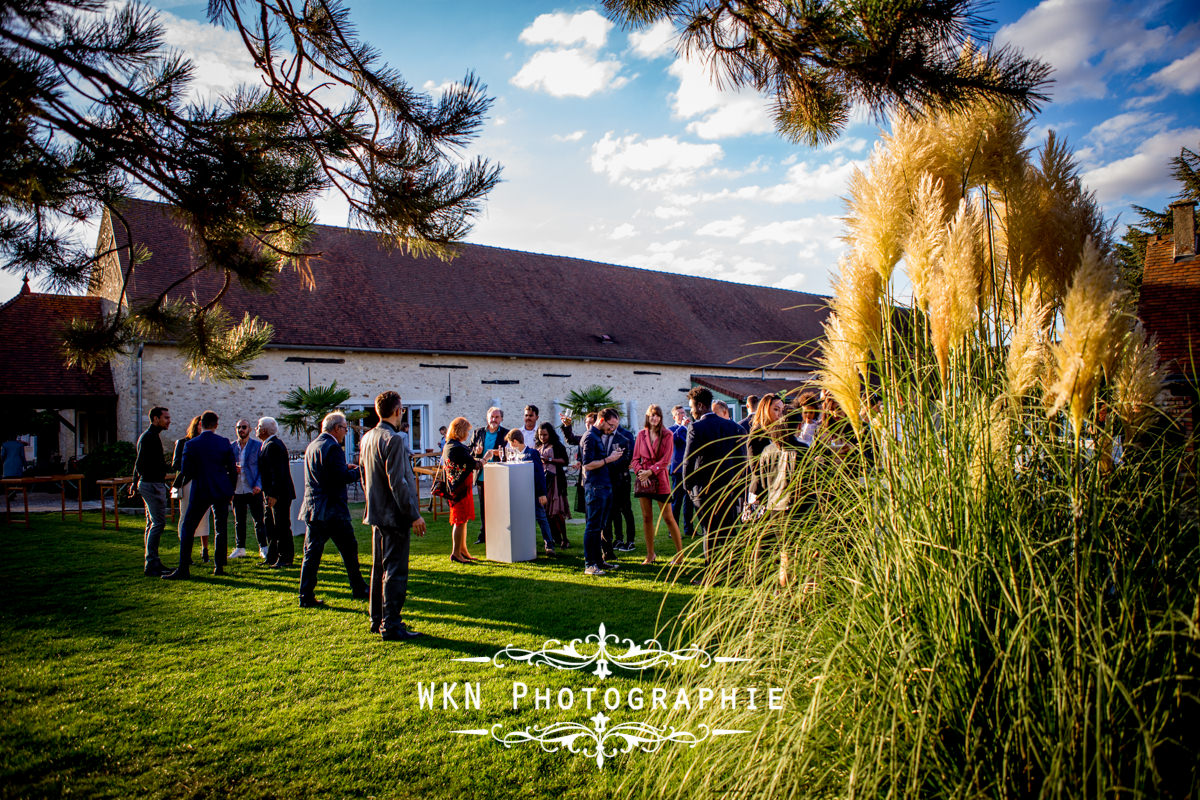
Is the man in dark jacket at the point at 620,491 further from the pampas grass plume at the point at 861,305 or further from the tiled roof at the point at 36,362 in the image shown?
the tiled roof at the point at 36,362

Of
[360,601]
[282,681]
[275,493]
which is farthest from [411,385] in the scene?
[282,681]

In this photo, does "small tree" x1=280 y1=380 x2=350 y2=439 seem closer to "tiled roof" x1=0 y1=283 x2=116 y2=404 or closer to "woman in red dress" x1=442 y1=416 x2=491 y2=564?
"tiled roof" x1=0 y1=283 x2=116 y2=404

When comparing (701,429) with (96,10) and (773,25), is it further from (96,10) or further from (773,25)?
(96,10)

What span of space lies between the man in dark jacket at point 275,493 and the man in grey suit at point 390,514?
2372 mm

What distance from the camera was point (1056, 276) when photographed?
2.32 metres

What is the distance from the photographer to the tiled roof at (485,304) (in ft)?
54.2

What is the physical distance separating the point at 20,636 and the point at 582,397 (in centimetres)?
1450

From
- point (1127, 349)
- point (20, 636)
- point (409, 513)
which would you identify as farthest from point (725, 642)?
point (20, 636)

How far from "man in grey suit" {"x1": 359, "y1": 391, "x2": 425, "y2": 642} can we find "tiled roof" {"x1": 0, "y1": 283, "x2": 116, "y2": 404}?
14717 millimetres

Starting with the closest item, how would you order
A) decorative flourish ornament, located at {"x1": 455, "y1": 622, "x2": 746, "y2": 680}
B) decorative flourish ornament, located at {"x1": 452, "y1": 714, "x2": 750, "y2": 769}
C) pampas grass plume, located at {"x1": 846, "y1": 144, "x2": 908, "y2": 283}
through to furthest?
pampas grass plume, located at {"x1": 846, "y1": 144, "x2": 908, "y2": 283}
decorative flourish ornament, located at {"x1": 452, "y1": 714, "x2": 750, "y2": 769}
decorative flourish ornament, located at {"x1": 455, "y1": 622, "x2": 746, "y2": 680}

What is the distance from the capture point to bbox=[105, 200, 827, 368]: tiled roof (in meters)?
16.5

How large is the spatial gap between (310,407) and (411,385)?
3.54 metres

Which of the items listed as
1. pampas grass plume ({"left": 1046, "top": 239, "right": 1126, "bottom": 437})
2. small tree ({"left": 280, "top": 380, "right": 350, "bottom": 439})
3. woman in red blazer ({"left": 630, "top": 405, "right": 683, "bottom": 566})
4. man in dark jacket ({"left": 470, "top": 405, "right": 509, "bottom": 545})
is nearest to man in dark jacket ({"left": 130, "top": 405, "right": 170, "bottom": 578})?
man in dark jacket ({"left": 470, "top": 405, "right": 509, "bottom": 545})

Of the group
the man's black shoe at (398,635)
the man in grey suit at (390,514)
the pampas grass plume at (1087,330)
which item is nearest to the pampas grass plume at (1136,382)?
the pampas grass plume at (1087,330)
